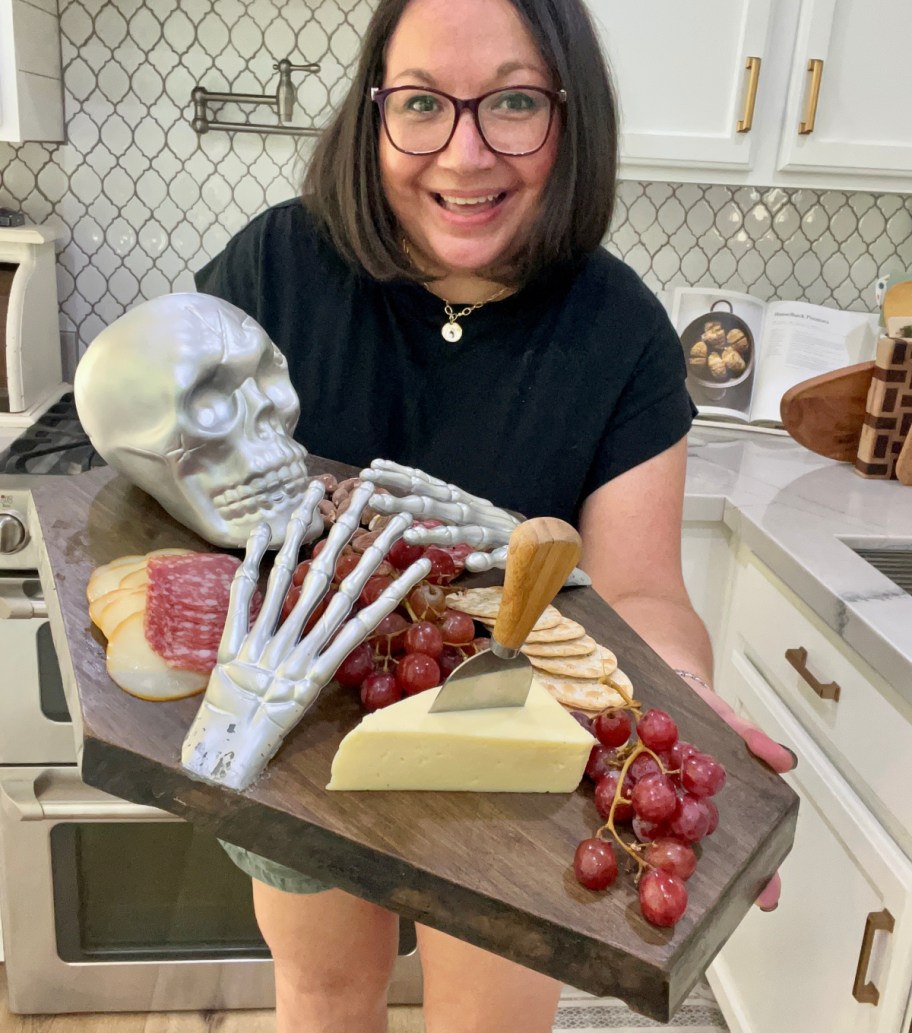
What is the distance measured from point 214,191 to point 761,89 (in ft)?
3.61

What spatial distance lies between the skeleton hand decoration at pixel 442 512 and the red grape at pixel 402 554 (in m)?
0.02

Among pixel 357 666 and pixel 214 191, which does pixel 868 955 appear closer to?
pixel 357 666

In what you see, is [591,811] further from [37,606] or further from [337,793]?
[37,606]

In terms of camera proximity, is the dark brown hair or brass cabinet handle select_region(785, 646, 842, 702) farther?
brass cabinet handle select_region(785, 646, 842, 702)

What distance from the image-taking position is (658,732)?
598 millimetres

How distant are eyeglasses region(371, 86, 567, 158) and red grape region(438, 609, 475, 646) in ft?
1.74

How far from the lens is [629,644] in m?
0.78

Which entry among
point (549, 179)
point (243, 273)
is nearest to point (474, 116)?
point (549, 179)

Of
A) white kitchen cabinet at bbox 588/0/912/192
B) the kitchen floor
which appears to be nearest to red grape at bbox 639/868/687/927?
the kitchen floor

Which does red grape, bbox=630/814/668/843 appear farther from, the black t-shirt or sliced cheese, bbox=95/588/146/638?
the black t-shirt

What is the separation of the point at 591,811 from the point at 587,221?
0.74 m

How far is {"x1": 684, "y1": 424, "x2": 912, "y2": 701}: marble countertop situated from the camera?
45.8 inches

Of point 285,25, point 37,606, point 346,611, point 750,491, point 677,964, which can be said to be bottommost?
point 37,606

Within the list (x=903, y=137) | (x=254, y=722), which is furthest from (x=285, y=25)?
(x=254, y=722)
